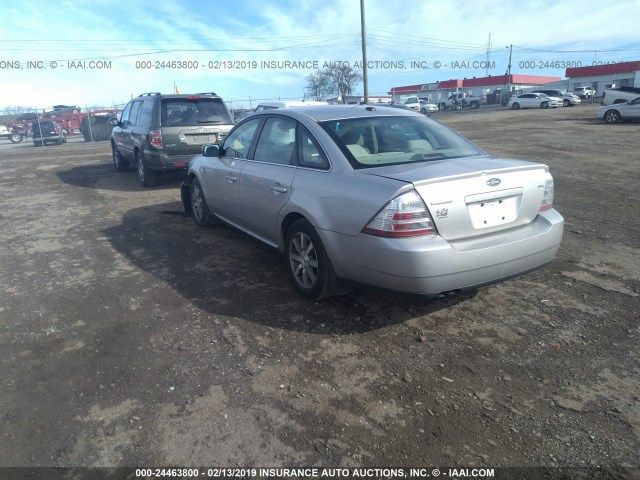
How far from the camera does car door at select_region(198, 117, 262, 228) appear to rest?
17.4 feet

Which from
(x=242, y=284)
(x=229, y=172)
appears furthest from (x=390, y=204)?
(x=229, y=172)

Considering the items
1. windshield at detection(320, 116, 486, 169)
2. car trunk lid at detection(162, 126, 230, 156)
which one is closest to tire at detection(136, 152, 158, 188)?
car trunk lid at detection(162, 126, 230, 156)

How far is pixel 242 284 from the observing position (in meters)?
4.68

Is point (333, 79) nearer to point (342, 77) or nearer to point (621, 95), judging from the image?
point (342, 77)

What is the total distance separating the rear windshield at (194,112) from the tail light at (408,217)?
712cm

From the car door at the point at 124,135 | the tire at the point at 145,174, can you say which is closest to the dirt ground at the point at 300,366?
the tire at the point at 145,174

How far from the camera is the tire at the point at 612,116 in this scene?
2256 cm

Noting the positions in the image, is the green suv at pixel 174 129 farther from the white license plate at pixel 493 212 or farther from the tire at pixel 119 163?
the white license plate at pixel 493 212

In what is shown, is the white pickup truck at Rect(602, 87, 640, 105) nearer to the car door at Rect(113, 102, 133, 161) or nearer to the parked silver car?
the car door at Rect(113, 102, 133, 161)

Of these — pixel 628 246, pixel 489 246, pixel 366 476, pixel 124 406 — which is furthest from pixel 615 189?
pixel 124 406

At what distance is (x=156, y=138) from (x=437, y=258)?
7420 mm

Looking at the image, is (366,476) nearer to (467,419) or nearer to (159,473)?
(467,419)

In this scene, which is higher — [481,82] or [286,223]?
[481,82]

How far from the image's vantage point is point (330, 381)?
3096 millimetres
